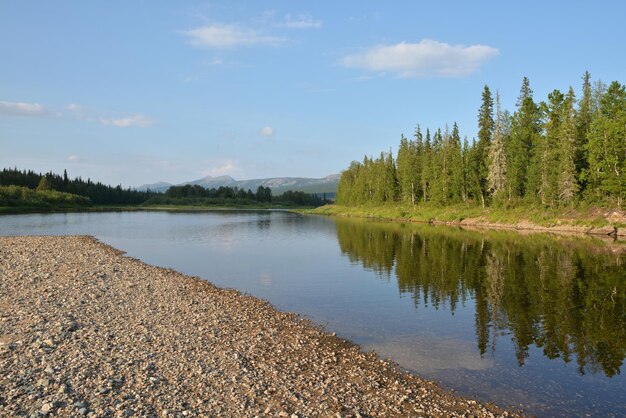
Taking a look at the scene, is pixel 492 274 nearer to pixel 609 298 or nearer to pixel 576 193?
pixel 609 298

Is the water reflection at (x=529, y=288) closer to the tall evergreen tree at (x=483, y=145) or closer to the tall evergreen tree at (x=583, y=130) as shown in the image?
the tall evergreen tree at (x=583, y=130)

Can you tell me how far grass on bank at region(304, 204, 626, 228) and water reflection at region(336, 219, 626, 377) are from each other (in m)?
13.6

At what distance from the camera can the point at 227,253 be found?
49625 millimetres

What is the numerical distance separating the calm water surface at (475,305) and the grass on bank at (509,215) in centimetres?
1590

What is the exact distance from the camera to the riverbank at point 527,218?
64.2 metres

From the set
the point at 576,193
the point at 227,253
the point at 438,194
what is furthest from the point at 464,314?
the point at 438,194

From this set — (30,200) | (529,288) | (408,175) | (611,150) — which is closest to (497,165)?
(611,150)

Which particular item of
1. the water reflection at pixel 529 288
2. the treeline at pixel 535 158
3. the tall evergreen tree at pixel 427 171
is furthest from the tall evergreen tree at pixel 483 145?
the water reflection at pixel 529 288

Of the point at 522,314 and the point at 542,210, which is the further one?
the point at 542,210

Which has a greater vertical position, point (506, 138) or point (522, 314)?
point (506, 138)

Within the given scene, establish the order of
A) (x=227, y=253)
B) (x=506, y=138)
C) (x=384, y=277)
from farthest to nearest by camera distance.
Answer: (x=506, y=138), (x=227, y=253), (x=384, y=277)

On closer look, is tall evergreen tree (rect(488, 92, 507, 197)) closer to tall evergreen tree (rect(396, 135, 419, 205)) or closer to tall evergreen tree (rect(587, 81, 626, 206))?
tall evergreen tree (rect(587, 81, 626, 206))

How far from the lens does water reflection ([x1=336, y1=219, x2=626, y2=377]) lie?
18.4 metres

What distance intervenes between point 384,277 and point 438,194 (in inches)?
3275
